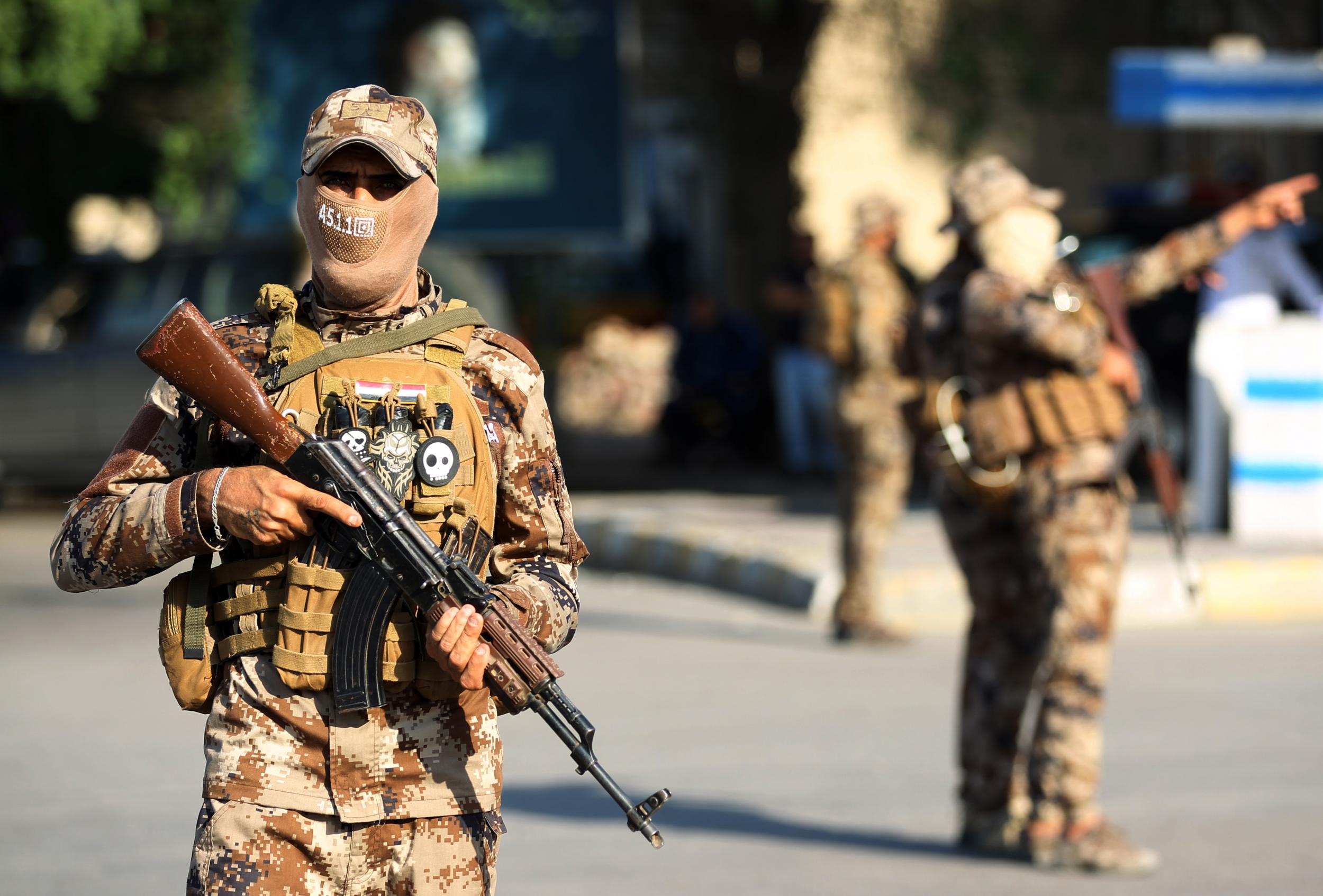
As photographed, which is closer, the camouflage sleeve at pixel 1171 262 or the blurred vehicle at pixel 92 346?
the camouflage sleeve at pixel 1171 262

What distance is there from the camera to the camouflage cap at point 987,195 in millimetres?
5785

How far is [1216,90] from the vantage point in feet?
42.0

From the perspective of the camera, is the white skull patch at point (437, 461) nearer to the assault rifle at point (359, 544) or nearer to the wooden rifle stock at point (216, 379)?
the assault rifle at point (359, 544)

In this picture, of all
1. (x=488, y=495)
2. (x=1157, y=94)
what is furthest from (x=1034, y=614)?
(x=1157, y=94)

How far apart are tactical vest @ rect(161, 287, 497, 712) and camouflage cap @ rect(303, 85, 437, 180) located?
0.24 m

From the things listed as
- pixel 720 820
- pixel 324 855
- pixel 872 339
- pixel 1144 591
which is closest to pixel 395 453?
pixel 324 855

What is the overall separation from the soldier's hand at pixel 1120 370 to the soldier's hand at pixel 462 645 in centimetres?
313

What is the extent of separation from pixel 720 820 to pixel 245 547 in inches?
136

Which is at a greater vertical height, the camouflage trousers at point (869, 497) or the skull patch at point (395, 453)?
the skull patch at point (395, 453)

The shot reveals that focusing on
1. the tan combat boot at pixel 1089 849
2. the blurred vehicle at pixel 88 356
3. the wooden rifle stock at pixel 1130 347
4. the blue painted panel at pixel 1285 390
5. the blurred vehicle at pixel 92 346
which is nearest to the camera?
the tan combat boot at pixel 1089 849

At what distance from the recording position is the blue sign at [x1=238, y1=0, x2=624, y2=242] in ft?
58.1

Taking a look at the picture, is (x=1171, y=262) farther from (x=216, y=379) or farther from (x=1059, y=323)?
(x=216, y=379)

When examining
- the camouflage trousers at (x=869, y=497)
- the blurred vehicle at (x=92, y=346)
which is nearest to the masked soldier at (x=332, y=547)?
the camouflage trousers at (x=869, y=497)

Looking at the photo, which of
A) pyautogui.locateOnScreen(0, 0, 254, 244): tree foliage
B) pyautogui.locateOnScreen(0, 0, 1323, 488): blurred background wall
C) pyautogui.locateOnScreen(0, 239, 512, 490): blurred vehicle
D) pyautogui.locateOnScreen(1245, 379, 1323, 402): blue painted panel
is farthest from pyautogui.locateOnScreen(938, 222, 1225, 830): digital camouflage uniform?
pyautogui.locateOnScreen(0, 0, 254, 244): tree foliage
